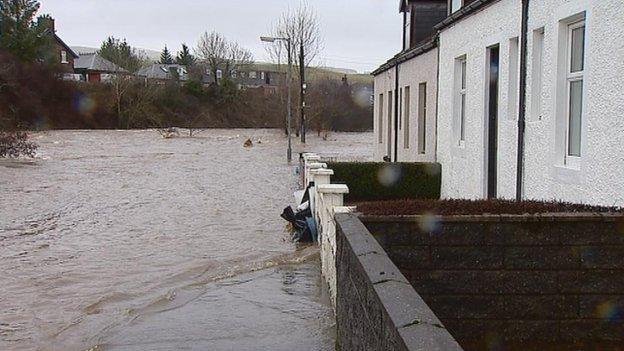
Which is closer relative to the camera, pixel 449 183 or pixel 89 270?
pixel 89 270

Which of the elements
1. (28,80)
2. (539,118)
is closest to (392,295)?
(539,118)

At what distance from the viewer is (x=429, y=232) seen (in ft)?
18.9

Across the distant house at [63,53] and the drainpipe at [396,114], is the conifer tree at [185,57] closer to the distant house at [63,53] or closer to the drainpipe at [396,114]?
Answer: the distant house at [63,53]

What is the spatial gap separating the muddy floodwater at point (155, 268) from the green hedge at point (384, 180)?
190cm

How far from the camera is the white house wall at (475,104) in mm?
10695

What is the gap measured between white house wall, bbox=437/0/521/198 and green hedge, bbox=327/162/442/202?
0.66 metres

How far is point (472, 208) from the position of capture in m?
6.27

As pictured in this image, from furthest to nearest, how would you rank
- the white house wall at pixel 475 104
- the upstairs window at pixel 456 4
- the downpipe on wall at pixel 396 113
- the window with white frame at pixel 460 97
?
the downpipe on wall at pixel 396 113
the upstairs window at pixel 456 4
the window with white frame at pixel 460 97
the white house wall at pixel 475 104

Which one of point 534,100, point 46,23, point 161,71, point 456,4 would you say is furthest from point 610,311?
point 161,71

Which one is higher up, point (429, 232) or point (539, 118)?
point (539, 118)

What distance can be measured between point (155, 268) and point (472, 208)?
7548mm

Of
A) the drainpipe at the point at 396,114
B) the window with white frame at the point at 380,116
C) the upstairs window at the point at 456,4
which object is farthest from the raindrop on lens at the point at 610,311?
the window with white frame at the point at 380,116

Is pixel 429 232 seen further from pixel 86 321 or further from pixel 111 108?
pixel 111 108

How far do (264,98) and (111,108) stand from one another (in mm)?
17289
